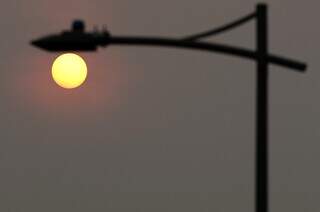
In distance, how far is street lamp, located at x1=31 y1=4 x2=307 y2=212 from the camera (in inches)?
205

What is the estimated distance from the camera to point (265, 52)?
→ 5598 millimetres

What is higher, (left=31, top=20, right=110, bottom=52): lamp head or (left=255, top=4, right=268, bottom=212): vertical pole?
(left=31, top=20, right=110, bottom=52): lamp head

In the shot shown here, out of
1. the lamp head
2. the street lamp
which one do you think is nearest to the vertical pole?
the street lamp

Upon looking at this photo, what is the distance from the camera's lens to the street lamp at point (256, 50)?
5199mm

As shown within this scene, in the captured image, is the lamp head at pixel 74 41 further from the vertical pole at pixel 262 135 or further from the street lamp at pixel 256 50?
the vertical pole at pixel 262 135

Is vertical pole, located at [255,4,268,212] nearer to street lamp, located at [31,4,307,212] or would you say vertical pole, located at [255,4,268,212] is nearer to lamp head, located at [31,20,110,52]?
street lamp, located at [31,4,307,212]

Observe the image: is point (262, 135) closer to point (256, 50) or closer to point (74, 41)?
point (256, 50)

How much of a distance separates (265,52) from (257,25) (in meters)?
0.36

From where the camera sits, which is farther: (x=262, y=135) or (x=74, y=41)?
(x=262, y=135)

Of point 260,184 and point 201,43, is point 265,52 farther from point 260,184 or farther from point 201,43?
point 260,184

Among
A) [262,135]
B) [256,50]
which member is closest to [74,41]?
[256,50]

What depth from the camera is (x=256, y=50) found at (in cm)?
561

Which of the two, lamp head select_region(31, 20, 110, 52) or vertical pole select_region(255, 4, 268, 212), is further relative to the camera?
vertical pole select_region(255, 4, 268, 212)
